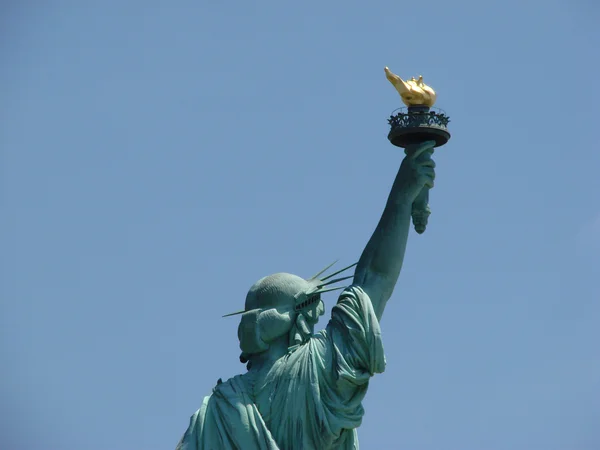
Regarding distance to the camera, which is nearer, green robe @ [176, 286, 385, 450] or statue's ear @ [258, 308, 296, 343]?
green robe @ [176, 286, 385, 450]

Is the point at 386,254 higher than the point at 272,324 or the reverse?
higher

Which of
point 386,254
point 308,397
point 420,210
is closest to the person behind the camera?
point 308,397

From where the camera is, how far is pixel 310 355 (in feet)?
Result: 90.2

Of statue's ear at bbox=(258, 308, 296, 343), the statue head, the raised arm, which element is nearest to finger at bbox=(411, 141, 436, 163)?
the raised arm

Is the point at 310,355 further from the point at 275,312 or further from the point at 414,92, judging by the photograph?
the point at 414,92

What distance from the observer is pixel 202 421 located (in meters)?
27.5

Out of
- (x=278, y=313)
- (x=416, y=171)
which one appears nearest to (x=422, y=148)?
(x=416, y=171)

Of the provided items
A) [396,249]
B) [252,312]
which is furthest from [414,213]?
[252,312]

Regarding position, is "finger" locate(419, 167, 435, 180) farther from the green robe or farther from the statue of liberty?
the green robe

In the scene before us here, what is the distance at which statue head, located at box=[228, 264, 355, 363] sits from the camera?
2786 cm

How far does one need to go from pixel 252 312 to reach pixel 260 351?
48cm

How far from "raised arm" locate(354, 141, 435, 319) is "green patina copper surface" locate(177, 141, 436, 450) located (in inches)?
0.5

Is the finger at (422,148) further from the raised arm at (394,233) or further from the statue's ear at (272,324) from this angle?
the statue's ear at (272,324)

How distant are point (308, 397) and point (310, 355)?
0.55 meters
